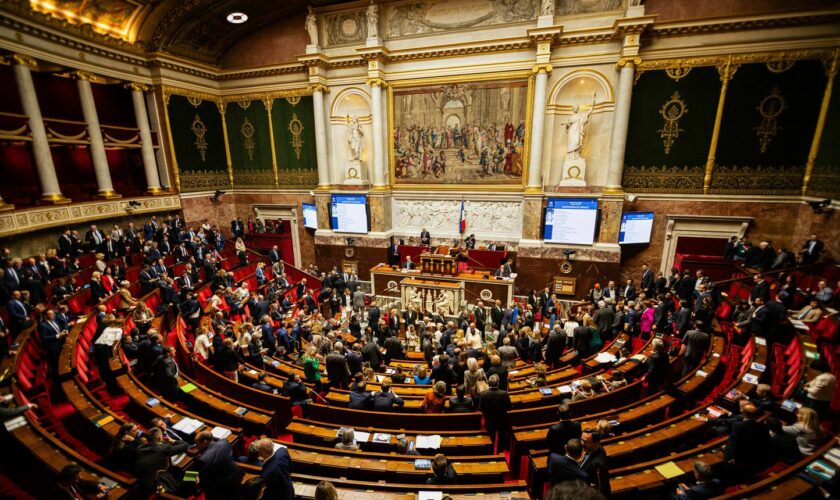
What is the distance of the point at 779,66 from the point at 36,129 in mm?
25418

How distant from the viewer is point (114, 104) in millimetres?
16312

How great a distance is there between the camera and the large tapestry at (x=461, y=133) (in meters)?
15.5

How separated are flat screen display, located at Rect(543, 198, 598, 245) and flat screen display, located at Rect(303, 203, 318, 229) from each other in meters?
11.2

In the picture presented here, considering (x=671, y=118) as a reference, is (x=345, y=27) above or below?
above

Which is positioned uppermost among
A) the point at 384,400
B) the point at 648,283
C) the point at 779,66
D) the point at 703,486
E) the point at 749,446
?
the point at 779,66

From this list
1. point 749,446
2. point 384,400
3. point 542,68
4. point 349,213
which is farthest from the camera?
point 349,213

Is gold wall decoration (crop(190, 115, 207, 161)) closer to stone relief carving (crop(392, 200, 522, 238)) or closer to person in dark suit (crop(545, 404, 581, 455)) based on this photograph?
stone relief carving (crop(392, 200, 522, 238))

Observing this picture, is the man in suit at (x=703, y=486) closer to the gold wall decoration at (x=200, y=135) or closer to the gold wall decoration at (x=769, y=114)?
the gold wall decoration at (x=769, y=114)

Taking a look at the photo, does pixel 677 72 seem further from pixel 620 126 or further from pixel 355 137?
pixel 355 137

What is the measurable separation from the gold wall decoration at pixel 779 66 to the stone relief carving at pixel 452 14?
8437mm

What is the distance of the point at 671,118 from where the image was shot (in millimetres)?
13828

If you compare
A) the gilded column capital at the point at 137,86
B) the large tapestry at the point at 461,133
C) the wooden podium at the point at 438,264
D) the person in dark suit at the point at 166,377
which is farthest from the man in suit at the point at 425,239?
the gilded column capital at the point at 137,86

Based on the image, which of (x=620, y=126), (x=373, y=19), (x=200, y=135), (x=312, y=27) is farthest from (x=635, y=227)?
(x=200, y=135)

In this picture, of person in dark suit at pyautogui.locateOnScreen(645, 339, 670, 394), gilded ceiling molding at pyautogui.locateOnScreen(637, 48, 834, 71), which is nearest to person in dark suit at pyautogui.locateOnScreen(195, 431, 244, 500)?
person in dark suit at pyautogui.locateOnScreen(645, 339, 670, 394)
